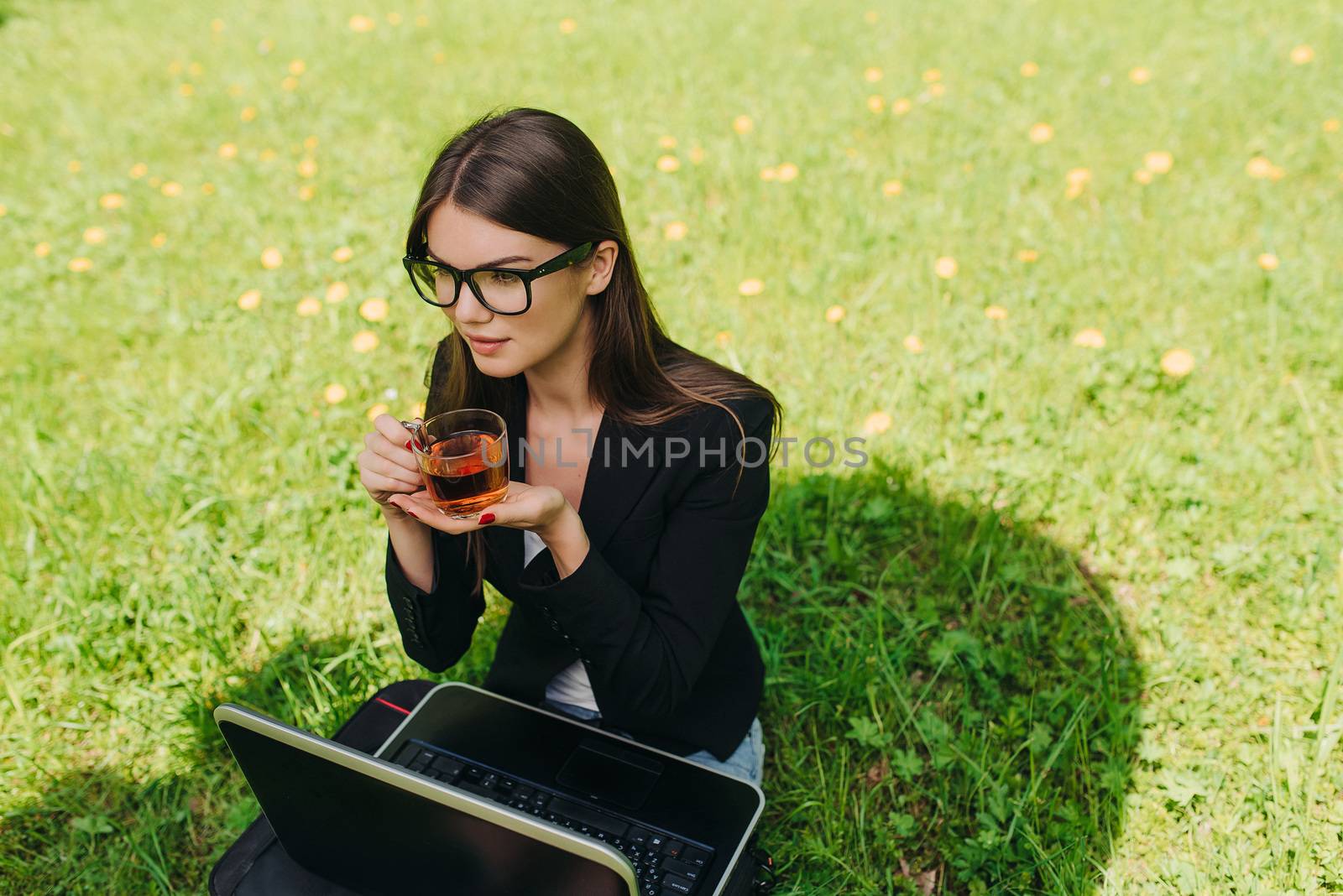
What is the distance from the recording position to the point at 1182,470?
2.54 meters

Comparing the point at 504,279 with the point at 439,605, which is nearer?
the point at 504,279

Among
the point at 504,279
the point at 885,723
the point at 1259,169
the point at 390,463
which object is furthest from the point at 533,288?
the point at 1259,169

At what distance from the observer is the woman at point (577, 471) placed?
144 centimetres

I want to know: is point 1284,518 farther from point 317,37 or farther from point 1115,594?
point 317,37

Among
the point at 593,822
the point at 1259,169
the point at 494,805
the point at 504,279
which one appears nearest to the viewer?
the point at 494,805

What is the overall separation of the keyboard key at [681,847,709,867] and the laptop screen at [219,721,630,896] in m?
0.39

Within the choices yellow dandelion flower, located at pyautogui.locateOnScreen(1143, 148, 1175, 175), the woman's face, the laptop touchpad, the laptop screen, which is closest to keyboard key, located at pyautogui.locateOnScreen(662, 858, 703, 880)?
the laptop touchpad

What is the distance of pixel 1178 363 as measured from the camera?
2.73 meters

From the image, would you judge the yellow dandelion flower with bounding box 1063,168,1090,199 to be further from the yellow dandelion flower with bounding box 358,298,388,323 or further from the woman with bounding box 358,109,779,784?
the yellow dandelion flower with bounding box 358,298,388,323

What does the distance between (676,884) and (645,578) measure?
52cm

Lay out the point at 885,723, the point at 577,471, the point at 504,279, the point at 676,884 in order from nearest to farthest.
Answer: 1. the point at 504,279
2. the point at 676,884
3. the point at 577,471
4. the point at 885,723

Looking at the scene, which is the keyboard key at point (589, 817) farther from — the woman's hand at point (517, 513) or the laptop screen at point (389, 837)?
the woman's hand at point (517, 513)

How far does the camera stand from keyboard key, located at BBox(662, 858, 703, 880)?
1.57m

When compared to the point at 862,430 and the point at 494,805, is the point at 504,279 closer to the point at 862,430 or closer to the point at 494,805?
the point at 494,805
